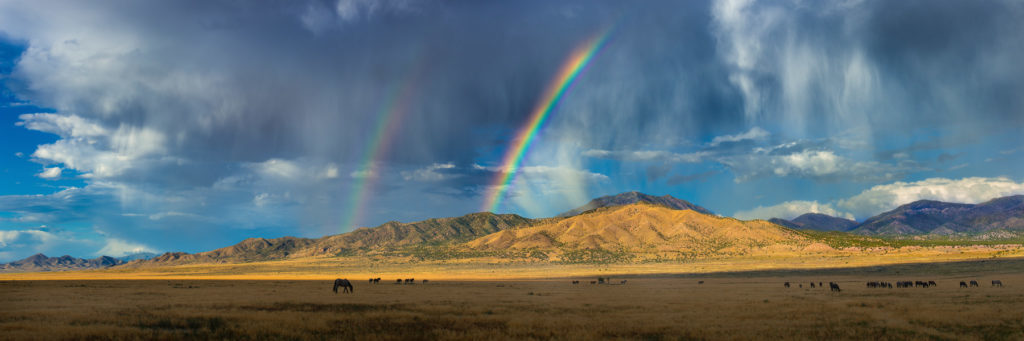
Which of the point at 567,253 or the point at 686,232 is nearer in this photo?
the point at 567,253

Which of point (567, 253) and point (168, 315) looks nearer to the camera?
point (168, 315)

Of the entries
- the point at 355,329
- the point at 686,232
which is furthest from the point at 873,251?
the point at 355,329

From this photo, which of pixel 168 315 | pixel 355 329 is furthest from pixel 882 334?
pixel 168 315

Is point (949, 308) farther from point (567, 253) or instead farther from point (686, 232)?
point (686, 232)

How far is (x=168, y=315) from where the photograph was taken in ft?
85.0

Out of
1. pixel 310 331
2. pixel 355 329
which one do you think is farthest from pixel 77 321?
pixel 355 329

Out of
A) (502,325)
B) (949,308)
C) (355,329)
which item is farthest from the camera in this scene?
(949,308)

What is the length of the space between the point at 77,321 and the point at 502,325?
719 inches

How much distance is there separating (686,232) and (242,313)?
7237 inches

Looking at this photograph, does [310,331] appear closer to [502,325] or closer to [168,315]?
[502,325]

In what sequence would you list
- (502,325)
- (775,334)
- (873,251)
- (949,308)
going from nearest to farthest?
(775,334), (502,325), (949,308), (873,251)

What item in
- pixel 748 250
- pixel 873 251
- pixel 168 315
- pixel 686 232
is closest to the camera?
pixel 168 315

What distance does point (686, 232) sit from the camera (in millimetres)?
193250

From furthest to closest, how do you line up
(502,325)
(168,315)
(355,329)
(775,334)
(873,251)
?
(873,251)
(168,315)
(502,325)
(355,329)
(775,334)
